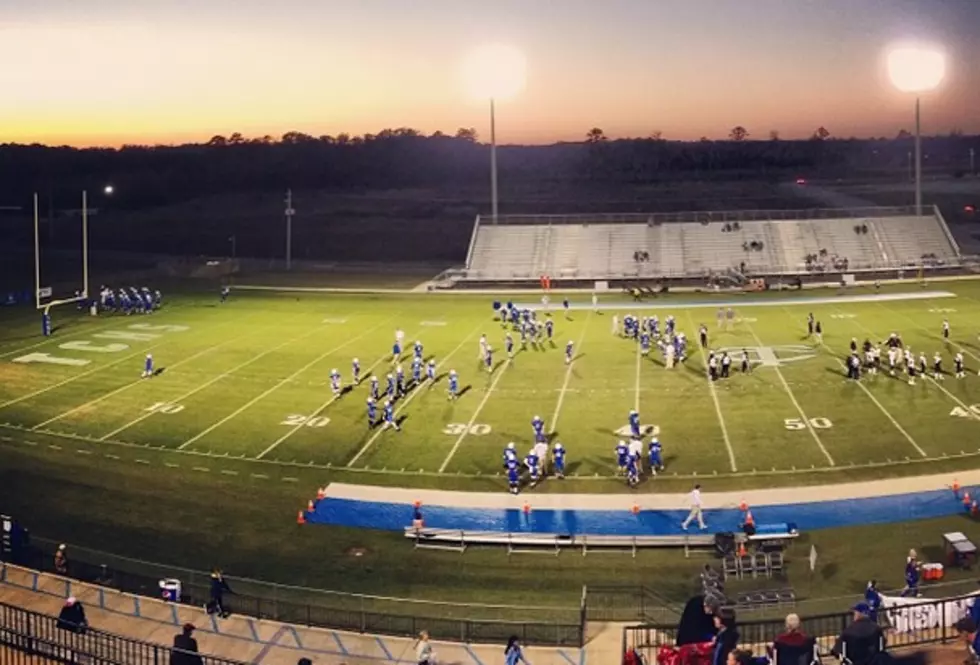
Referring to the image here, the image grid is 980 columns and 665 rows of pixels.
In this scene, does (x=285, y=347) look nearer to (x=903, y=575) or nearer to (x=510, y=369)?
(x=510, y=369)

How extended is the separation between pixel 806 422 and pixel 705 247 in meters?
31.7

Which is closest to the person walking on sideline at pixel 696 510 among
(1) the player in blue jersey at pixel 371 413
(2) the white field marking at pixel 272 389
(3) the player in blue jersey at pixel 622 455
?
(3) the player in blue jersey at pixel 622 455

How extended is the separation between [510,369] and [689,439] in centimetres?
888

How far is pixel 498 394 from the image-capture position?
29.0m

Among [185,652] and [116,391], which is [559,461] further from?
[116,391]

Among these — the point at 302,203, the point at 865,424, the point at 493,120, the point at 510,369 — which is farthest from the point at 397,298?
the point at 302,203

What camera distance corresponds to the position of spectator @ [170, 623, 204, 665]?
1110 cm

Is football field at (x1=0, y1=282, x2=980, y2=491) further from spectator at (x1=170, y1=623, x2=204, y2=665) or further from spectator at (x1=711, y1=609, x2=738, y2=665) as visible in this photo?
spectator at (x1=711, y1=609, x2=738, y2=665)

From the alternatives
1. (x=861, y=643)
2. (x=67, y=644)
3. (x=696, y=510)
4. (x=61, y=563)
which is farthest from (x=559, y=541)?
(x=61, y=563)

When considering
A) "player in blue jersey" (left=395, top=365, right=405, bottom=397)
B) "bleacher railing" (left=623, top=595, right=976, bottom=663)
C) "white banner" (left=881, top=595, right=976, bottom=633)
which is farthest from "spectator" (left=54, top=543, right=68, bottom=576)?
"white banner" (left=881, top=595, right=976, bottom=633)

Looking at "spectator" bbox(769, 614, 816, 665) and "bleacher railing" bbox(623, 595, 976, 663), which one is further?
"bleacher railing" bbox(623, 595, 976, 663)

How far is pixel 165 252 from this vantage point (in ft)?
257

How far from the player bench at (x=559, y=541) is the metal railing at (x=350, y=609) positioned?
7.61ft

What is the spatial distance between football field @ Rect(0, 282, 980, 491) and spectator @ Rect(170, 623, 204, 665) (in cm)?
1076
